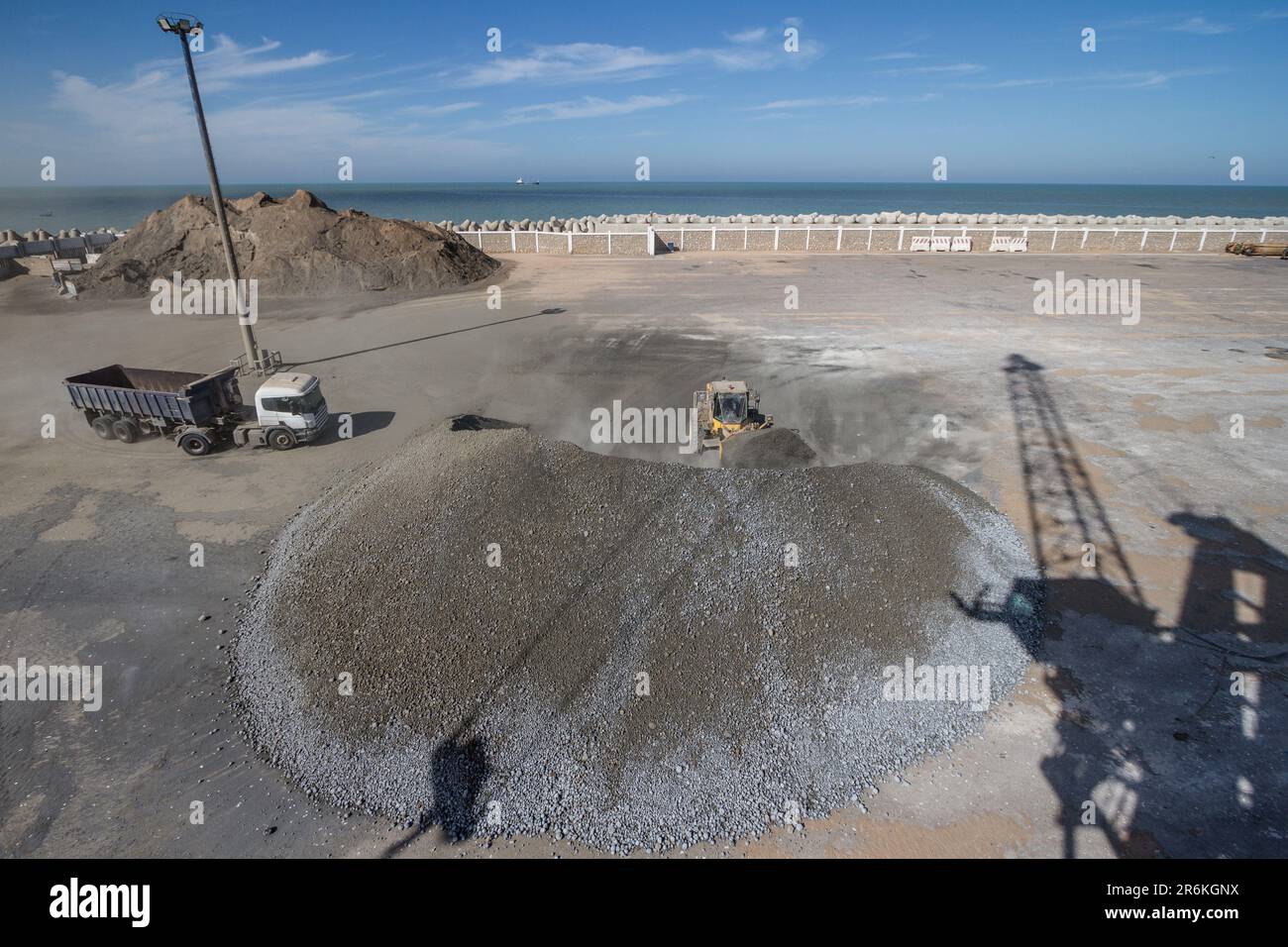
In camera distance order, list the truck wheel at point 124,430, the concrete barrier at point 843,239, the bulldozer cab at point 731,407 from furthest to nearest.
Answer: the concrete barrier at point 843,239, the truck wheel at point 124,430, the bulldozer cab at point 731,407

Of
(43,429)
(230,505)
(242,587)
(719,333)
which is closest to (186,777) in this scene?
(242,587)

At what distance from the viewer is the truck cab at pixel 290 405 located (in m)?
17.6

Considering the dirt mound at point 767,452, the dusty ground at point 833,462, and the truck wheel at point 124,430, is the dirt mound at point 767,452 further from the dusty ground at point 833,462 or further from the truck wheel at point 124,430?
the truck wheel at point 124,430

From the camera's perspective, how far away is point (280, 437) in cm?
1795

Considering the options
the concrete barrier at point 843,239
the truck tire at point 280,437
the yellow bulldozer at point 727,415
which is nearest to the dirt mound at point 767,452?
the yellow bulldozer at point 727,415

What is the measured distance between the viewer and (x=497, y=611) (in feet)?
33.6

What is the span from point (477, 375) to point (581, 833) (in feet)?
64.3

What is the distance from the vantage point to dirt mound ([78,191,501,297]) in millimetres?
38750

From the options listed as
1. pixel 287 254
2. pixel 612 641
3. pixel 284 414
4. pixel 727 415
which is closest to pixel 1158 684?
pixel 612 641

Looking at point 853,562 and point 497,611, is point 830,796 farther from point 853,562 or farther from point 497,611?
point 497,611

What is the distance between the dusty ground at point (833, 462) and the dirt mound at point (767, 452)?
3063 millimetres

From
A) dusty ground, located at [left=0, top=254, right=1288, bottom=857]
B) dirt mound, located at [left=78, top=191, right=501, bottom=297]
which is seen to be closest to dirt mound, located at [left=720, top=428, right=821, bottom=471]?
dusty ground, located at [left=0, top=254, right=1288, bottom=857]

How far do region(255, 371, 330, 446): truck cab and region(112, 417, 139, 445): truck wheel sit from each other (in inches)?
160

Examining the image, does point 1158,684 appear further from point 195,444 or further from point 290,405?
point 195,444
